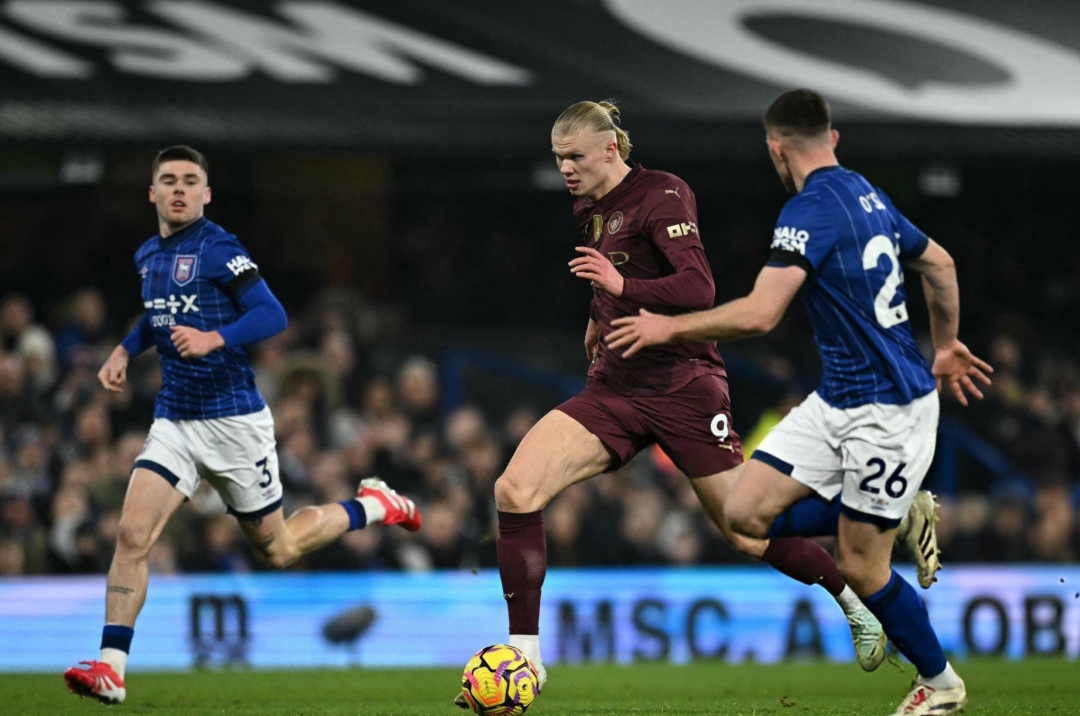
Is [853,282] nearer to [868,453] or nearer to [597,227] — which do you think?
[868,453]

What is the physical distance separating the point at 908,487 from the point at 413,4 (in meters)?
9.14

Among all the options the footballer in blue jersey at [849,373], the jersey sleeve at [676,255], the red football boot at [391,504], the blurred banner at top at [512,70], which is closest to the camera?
the footballer in blue jersey at [849,373]

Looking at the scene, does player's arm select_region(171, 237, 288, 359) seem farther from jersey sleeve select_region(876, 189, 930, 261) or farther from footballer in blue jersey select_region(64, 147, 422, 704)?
jersey sleeve select_region(876, 189, 930, 261)

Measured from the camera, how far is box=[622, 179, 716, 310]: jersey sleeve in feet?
19.8

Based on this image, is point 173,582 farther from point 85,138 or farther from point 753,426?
point 753,426

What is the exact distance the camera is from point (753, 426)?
1412 centimetres

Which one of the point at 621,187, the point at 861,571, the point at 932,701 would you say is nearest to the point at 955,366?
the point at 861,571

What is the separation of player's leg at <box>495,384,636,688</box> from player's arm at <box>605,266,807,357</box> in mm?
900

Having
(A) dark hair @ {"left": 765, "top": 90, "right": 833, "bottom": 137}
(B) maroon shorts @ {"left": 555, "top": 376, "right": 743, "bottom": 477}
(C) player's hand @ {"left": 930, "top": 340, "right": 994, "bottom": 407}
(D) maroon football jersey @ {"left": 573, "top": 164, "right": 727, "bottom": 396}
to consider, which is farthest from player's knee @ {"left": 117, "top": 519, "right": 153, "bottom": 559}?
→ (C) player's hand @ {"left": 930, "top": 340, "right": 994, "bottom": 407}

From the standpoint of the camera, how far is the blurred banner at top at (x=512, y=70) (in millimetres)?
12891

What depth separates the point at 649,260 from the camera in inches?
252

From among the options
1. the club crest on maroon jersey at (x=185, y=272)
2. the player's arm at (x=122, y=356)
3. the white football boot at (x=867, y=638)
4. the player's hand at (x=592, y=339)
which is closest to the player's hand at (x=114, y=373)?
the player's arm at (x=122, y=356)

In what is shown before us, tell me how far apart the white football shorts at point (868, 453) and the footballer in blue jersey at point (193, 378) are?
8.71 feet

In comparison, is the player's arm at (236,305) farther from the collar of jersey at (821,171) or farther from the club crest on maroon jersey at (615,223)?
the collar of jersey at (821,171)
